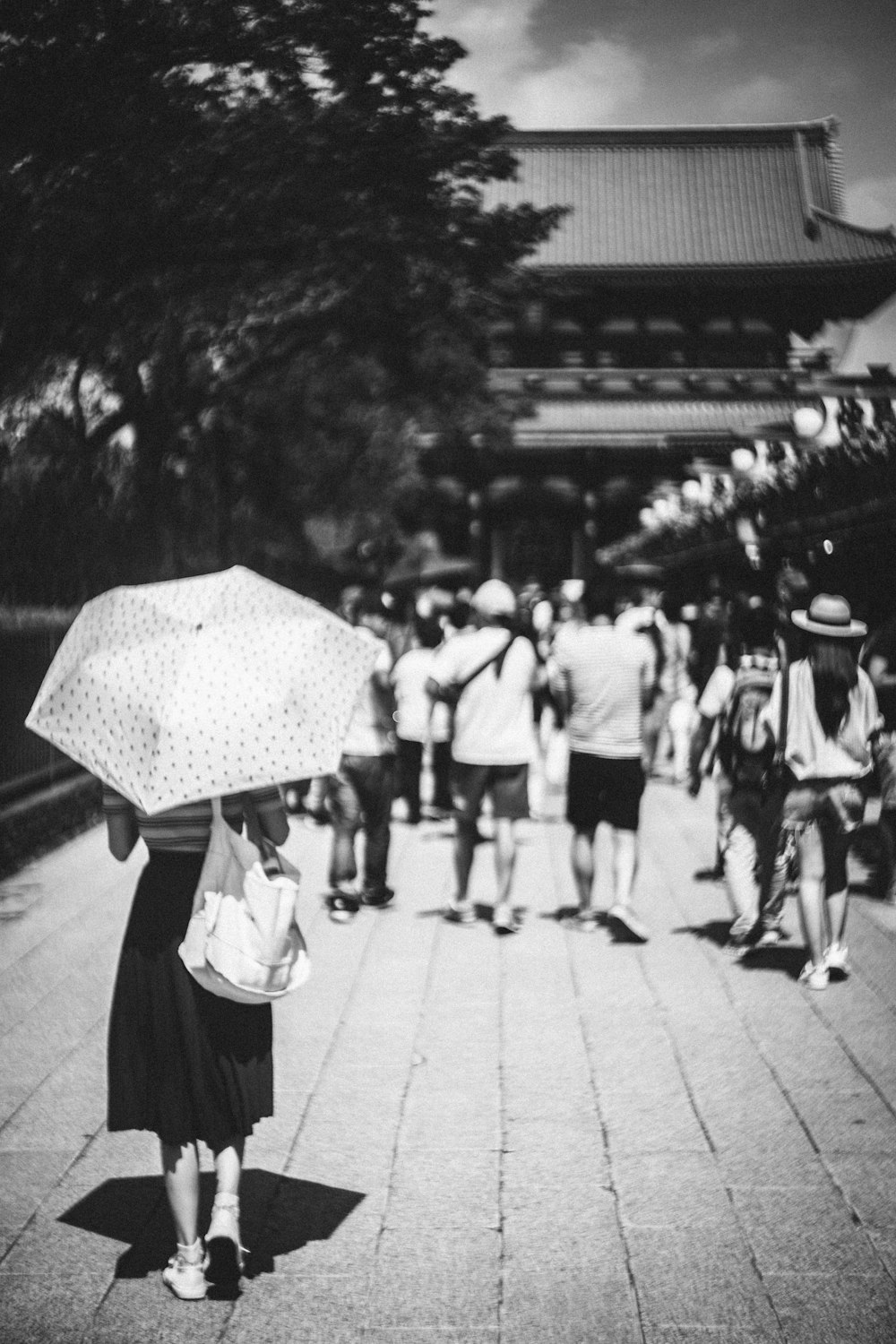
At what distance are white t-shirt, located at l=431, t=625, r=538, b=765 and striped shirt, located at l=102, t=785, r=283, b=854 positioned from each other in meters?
3.57

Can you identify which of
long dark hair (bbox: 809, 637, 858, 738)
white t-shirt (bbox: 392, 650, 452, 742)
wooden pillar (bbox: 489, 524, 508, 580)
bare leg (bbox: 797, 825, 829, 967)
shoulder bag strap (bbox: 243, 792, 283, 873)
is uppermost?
wooden pillar (bbox: 489, 524, 508, 580)

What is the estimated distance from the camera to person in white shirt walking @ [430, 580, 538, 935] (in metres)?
6.78

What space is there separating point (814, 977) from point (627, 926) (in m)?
1.10

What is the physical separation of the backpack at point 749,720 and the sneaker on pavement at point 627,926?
872mm

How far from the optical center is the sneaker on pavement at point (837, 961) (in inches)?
231

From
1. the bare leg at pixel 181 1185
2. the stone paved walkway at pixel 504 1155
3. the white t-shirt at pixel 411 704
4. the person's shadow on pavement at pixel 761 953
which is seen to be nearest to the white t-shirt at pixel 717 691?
the person's shadow on pavement at pixel 761 953

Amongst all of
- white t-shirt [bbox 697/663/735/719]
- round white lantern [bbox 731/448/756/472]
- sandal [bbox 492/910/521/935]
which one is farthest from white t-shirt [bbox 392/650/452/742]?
round white lantern [bbox 731/448/756/472]

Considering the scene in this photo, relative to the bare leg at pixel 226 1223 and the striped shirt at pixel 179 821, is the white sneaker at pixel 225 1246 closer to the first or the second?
the bare leg at pixel 226 1223

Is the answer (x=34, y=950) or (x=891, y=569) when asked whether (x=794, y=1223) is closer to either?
(x=34, y=950)

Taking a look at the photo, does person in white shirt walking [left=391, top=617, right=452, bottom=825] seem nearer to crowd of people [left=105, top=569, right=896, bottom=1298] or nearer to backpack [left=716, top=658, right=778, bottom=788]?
crowd of people [left=105, top=569, right=896, bottom=1298]

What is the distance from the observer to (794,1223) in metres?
3.61

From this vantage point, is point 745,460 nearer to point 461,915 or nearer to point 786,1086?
point 461,915

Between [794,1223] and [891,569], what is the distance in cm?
664

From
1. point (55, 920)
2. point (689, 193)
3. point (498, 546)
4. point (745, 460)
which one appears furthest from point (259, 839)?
point (689, 193)
